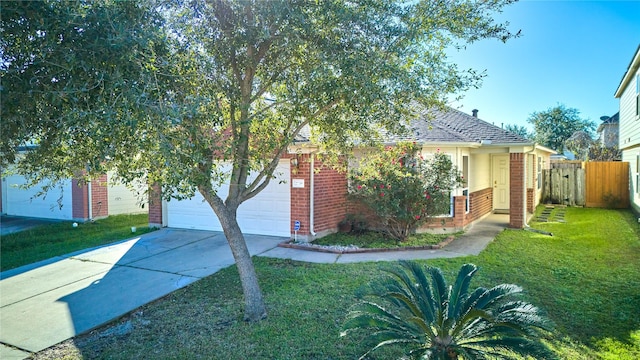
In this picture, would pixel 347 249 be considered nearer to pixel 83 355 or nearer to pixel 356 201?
pixel 356 201

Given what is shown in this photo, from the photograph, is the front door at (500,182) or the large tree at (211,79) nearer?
the large tree at (211,79)

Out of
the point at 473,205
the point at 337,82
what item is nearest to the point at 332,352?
the point at 337,82

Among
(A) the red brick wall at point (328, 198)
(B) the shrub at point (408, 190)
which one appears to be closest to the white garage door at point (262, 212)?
(A) the red brick wall at point (328, 198)

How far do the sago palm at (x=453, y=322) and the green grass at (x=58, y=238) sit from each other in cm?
828

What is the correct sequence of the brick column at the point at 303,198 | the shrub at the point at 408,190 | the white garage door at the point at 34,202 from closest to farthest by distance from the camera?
the shrub at the point at 408,190 < the brick column at the point at 303,198 < the white garage door at the point at 34,202

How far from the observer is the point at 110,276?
703 cm

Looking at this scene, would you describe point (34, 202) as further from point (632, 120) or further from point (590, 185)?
point (590, 185)

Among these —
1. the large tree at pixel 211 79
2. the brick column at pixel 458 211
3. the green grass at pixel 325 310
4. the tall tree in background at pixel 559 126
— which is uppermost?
the tall tree in background at pixel 559 126

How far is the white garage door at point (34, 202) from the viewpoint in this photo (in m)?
14.2

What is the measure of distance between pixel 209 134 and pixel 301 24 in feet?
5.53

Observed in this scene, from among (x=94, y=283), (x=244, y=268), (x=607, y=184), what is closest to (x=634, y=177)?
(x=607, y=184)

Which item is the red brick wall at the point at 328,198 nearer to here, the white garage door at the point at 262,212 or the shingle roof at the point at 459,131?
the white garage door at the point at 262,212

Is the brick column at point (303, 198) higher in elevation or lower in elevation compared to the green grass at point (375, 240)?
higher

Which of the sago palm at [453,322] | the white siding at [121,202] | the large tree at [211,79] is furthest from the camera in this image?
the white siding at [121,202]
